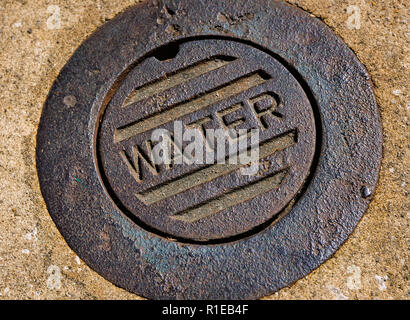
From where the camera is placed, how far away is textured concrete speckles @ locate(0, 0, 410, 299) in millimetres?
1365

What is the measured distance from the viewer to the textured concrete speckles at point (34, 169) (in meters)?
1.37

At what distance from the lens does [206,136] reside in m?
1.46

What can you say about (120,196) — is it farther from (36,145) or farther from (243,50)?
(243,50)

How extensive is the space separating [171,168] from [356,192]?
1.94 ft

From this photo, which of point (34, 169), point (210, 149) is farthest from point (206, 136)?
point (34, 169)

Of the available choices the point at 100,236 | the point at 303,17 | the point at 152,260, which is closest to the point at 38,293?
the point at 100,236

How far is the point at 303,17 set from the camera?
152cm

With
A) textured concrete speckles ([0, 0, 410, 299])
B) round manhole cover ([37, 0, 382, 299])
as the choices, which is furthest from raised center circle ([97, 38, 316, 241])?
textured concrete speckles ([0, 0, 410, 299])

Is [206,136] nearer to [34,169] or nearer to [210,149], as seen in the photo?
[210,149]

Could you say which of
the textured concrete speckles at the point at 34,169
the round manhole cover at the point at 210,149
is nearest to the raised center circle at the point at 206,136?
the round manhole cover at the point at 210,149

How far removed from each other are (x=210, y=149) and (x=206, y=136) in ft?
0.15

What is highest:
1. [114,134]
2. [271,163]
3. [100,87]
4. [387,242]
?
[100,87]

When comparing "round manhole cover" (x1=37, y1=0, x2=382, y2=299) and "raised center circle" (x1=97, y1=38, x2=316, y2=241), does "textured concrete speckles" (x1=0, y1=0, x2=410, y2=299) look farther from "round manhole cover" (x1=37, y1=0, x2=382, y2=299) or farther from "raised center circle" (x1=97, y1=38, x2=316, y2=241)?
"raised center circle" (x1=97, y1=38, x2=316, y2=241)

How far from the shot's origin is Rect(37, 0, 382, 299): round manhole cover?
138 centimetres
